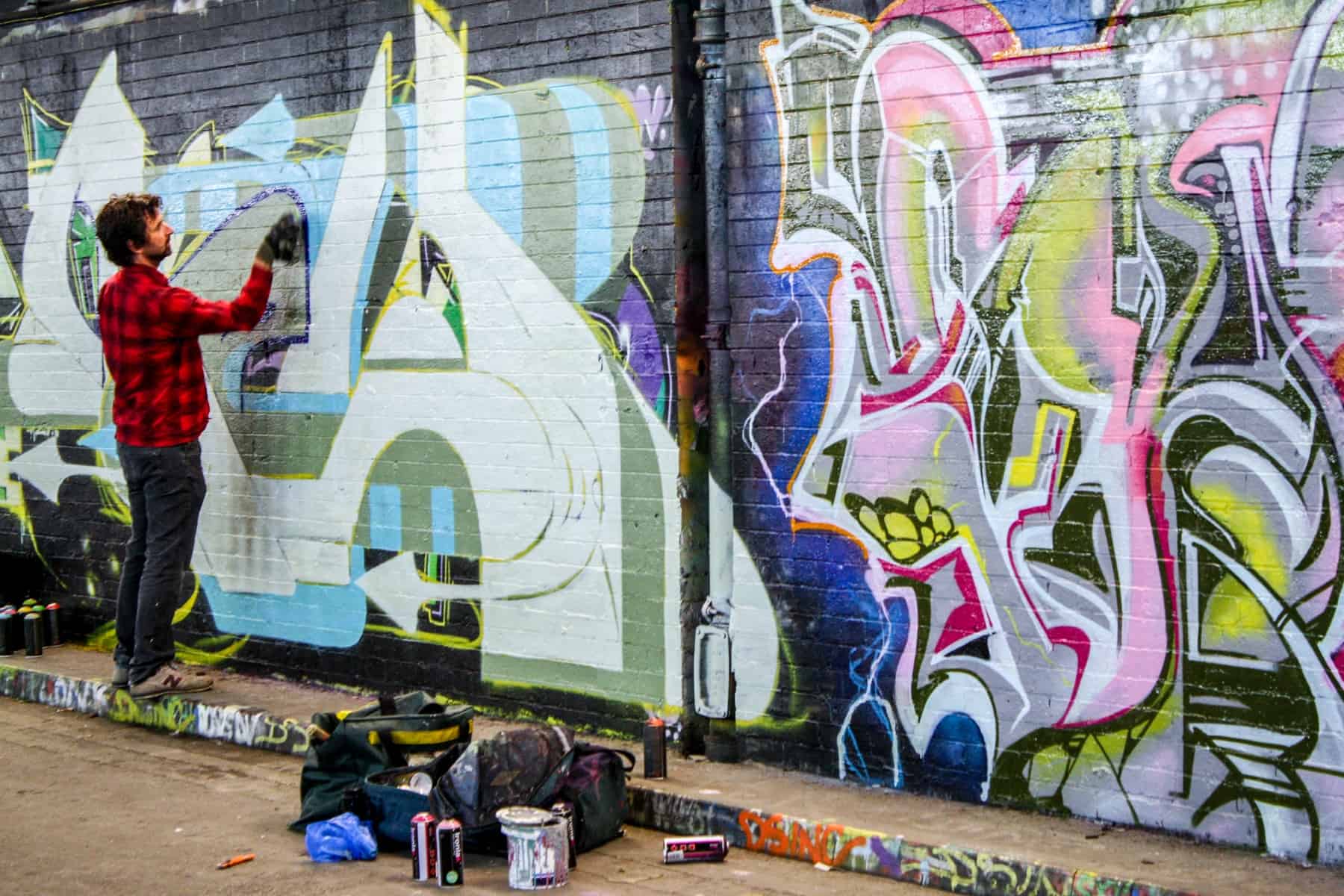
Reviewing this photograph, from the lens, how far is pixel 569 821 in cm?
580

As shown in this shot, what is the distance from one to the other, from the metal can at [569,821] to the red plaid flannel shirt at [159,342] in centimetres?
343

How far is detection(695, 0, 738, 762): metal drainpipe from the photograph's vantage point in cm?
683

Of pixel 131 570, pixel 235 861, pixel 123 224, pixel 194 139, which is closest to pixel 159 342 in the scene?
pixel 123 224

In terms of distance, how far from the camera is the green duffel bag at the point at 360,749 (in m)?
6.38

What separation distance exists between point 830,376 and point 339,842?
8.88 feet

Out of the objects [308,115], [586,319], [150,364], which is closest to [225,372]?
[150,364]

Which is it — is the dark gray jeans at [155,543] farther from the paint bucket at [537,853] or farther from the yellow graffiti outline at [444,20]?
the paint bucket at [537,853]

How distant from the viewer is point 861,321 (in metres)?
6.46

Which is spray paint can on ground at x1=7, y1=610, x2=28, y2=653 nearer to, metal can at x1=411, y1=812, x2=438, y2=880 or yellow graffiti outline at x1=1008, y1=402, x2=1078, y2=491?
metal can at x1=411, y1=812, x2=438, y2=880

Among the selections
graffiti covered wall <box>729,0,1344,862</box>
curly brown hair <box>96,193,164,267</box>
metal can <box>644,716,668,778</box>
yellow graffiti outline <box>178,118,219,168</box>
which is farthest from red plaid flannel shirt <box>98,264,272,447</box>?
metal can <box>644,716,668,778</box>

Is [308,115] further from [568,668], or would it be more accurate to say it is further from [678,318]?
[568,668]

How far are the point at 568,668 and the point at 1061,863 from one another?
2806 millimetres

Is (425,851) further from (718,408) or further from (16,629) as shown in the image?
(16,629)

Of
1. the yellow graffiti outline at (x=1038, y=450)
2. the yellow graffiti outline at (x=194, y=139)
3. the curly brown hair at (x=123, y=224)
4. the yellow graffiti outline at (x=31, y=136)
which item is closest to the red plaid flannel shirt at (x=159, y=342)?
the curly brown hair at (x=123, y=224)
